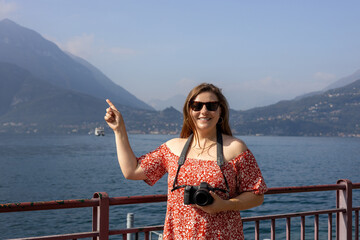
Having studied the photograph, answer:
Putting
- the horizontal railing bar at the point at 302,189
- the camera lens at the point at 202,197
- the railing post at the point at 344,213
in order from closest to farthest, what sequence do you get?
the camera lens at the point at 202,197 → the horizontal railing bar at the point at 302,189 → the railing post at the point at 344,213

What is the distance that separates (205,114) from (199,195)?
0.52 meters

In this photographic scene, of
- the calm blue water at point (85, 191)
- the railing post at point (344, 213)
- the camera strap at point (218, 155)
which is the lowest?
the calm blue water at point (85, 191)

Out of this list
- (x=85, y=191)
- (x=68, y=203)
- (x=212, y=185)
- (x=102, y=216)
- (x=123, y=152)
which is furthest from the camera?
(x=85, y=191)

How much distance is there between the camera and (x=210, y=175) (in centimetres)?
243

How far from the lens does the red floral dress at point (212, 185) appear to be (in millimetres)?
2447

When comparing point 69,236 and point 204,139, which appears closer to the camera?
point 204,139

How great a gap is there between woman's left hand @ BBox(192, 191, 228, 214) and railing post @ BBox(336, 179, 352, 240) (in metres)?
2.67

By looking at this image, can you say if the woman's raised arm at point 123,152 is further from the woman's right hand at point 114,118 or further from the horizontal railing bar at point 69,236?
the horizontal railing bar at point 69,236

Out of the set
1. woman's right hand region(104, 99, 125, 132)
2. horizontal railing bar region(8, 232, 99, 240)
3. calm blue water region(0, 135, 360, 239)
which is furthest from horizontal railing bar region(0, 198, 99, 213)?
calm blue water region(0, 135, 360, 239)

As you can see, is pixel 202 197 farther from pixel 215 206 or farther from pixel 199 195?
pixel 215 206

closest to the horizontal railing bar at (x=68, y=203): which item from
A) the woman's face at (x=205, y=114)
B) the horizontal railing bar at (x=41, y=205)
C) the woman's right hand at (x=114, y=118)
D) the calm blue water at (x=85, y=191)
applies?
the horizontal railing bar at (x=41, y=205)

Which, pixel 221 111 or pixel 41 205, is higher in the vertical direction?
pixel 221 111

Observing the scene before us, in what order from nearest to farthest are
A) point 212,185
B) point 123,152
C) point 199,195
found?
point 199,195, point 212,185, point 123,152

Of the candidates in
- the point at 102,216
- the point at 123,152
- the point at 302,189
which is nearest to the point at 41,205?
the point at 102,216
